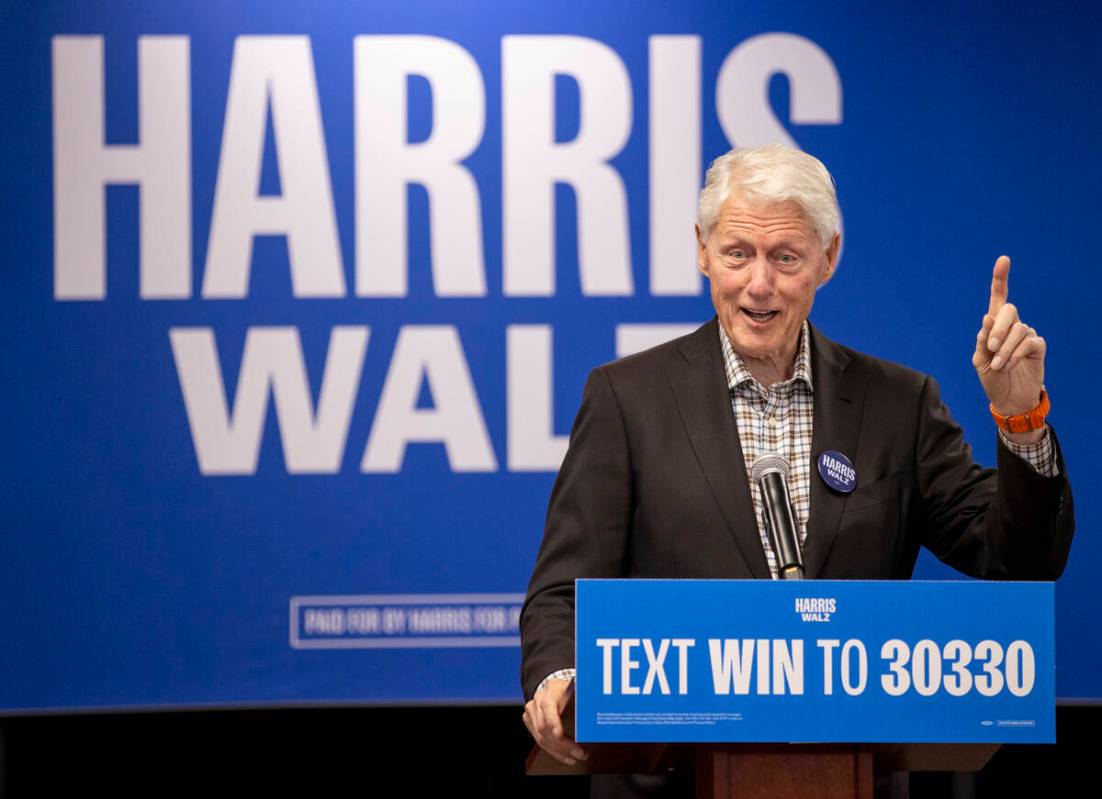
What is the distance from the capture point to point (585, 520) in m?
1.99

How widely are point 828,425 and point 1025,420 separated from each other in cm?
31

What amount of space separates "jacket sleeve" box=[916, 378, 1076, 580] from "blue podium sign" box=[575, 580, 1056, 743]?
0.47 metres

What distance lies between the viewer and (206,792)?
12.1 ft

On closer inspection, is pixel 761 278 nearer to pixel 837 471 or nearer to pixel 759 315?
pixel 759 315

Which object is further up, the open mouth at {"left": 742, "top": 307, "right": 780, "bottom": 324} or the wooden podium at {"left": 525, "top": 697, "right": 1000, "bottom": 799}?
the open mouth at {"left": 742, "top": 307, "right": 780, "bottom": 324}

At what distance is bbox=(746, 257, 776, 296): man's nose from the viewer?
6.51 ft

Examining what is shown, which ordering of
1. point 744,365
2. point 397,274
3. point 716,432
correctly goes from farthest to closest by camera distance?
1. point 397,274
2. point 744,365
3. point 716,432

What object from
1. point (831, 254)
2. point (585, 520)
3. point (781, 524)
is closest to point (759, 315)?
point (831, 254)

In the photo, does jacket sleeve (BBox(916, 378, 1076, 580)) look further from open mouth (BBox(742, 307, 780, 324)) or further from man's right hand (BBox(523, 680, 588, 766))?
man's right hand (BBox(523, 680, 588, 766))

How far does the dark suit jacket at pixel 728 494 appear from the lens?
191cm

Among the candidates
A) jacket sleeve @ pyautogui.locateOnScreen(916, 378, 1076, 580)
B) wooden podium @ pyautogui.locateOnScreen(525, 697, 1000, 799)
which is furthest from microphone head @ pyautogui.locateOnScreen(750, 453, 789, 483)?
wooden podium @ pyautogui.locateOnScreen(525, 697, 1000, 799)

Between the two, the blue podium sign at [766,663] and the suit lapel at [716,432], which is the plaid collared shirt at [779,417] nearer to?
the suit lapel at [716,432]

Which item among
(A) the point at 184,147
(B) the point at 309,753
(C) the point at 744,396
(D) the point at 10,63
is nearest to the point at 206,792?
(B) the point at 309,753

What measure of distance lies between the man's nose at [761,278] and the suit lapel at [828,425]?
17 cm
